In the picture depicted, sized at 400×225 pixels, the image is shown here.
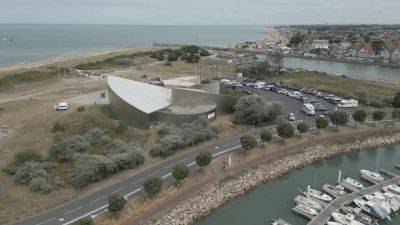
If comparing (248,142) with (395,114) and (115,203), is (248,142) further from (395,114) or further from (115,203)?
(395,114)

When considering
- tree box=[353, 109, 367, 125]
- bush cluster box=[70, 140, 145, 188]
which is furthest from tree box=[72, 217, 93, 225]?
tree box=[353, 109, 367, 125]

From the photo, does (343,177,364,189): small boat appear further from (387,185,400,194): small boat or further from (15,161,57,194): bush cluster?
(15,161,57,194): bush cluster

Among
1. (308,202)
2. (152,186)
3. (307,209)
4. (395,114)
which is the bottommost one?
(307,209)

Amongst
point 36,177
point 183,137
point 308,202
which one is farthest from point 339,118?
point 36,177

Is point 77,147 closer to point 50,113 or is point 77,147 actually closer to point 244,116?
point 50,113

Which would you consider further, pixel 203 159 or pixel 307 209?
pixel 203 159

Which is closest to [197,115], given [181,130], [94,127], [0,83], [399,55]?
[181,130]
